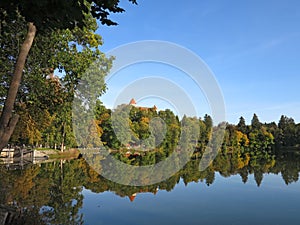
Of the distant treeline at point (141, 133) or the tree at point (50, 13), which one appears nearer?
the tree at point (50, 13)

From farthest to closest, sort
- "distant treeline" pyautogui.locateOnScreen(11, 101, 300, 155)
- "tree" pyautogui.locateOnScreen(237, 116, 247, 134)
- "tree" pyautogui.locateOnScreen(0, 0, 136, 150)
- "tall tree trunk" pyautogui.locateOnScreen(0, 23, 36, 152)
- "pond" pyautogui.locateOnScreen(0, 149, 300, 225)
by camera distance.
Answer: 1. "tree" pyautogui.locateOnScreen(237, 116, 247, 134)
2. "distant treeline" pyautogui.locateOnScreen(11, 101, 300, 155)
3. "pond" pyautogui.locateOnScreen(0, 149, 300, 225)
4. "tall tree trunk" pyautogui.locateOnScreen(0, 23, 36, 152)
5. "tree" pyautogui.locateOnScreen(0, 0, 136, 150)

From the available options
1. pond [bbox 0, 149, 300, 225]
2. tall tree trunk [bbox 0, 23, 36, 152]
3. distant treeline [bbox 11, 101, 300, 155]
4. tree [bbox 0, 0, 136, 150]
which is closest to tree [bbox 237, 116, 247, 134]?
distant treeline [bbox 11, 101, 300, 155]

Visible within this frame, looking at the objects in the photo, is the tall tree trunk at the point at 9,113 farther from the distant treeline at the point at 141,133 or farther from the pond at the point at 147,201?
the distant treeline at the point at 141,133

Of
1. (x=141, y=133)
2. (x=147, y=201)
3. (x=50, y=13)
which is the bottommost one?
(x=147, y=201)

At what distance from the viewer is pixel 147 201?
13.5m

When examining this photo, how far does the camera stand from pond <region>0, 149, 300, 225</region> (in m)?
10.3

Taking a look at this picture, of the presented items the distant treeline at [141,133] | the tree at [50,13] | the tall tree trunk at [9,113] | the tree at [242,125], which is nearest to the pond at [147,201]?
the tall tree trunk at [9,113]

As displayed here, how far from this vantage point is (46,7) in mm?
4082

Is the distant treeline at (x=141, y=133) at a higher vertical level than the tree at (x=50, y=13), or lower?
higher

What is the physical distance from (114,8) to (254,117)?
82050 mm

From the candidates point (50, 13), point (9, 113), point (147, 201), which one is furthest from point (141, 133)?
point (50, 13)

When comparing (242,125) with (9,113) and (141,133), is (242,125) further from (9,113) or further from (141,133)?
(9,113)

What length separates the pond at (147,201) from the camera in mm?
10281

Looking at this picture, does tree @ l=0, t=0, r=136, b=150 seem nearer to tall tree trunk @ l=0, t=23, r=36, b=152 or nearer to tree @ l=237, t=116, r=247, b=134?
tall tree trunk @ l=0, t=23, r=36, b=152
